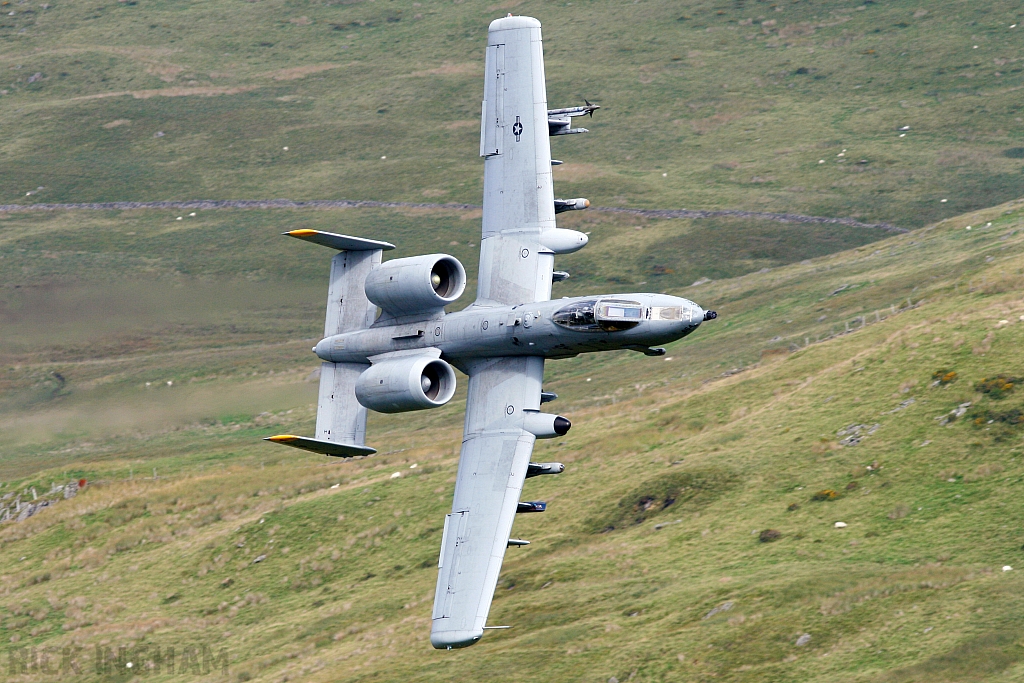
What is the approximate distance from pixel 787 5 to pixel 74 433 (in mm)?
122663

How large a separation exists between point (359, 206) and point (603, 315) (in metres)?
103

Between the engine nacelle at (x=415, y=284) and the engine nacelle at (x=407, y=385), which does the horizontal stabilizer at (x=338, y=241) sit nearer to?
the engine nacelle at (x=415, y=284)

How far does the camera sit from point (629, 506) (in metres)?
61.8

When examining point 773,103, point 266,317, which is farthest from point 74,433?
point 773,103

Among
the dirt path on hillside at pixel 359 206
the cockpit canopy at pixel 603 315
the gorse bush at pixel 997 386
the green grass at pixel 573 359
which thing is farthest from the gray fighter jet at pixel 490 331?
the dirt path on hillside at pixel 359 206

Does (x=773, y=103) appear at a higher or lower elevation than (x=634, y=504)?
higher

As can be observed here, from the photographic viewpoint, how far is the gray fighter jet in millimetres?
40688

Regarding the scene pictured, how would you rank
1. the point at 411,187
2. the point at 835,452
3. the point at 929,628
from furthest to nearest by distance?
1. the point at 411,187
2. the point at 835,452
3. the point at 929,628

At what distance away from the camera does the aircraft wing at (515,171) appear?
45.2 metres

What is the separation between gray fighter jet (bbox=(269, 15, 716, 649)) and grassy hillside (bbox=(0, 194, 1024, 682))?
34.1 ft

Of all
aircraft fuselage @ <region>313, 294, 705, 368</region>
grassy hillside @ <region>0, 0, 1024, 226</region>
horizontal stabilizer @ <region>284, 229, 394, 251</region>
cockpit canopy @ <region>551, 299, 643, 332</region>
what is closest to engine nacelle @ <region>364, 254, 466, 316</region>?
aircraft fuselage @ <region>313, 294, 705, 368</region>

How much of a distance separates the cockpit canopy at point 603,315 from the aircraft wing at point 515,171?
12.4 feet

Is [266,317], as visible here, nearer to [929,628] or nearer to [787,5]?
[929,628]

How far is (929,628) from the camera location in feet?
146
